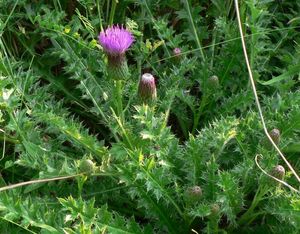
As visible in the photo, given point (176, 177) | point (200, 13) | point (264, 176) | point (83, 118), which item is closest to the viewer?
point (264, 176)

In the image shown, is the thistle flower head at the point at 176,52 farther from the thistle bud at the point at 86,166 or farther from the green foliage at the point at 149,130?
the thistle bud at the point at 86,166

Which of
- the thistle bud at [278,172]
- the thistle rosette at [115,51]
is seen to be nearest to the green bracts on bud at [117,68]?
the thistle rosette at [115,51]

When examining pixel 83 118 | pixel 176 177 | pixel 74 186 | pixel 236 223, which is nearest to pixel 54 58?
pixel 83 118

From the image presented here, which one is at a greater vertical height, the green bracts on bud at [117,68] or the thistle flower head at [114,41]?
the thistle flower head at [114,41]

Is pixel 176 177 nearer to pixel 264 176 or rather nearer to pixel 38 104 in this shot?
pixel 264 176

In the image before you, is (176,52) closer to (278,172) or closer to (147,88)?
(147,88)

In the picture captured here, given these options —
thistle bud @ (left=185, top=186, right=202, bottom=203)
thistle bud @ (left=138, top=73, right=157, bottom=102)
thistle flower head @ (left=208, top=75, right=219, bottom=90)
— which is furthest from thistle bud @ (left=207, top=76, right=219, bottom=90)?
thistle bud @ (left=185, top=186, right=202, bottom=203)

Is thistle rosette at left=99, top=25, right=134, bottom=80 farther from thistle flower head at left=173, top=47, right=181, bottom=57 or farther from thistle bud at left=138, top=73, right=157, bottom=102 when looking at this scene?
thistle flower head at left=173, top=47, right=181, bottom=57
